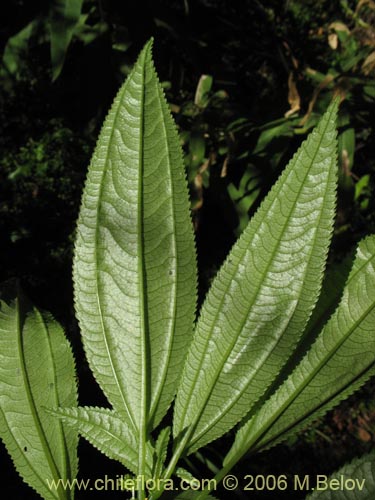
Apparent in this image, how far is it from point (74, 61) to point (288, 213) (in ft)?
4.63

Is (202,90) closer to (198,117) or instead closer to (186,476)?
(198,117)

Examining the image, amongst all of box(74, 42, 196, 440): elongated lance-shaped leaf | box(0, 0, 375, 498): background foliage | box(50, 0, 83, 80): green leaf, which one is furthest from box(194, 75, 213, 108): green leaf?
box(74, 42, 196, 440): elongated lance-shaped leaf

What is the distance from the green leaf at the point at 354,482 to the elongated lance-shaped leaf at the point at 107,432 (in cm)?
18

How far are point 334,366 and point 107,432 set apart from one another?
0.25m

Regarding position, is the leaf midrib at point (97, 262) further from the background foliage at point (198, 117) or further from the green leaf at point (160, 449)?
the background foliage at point (198, 117)

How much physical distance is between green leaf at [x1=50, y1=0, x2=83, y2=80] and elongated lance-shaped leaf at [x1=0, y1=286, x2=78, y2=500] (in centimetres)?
75

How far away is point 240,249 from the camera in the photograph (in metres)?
0.54

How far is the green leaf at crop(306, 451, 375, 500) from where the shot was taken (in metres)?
0.48

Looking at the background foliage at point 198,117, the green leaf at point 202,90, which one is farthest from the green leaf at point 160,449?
the green leaf at point 202,90

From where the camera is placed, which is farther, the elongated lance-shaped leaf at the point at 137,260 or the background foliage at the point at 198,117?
the background foliage at the point at 198,117

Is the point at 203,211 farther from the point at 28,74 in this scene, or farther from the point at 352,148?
the point at 28,74

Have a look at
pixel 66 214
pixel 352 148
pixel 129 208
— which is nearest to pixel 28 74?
pixel 66 214

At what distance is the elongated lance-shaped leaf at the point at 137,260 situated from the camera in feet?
1.76

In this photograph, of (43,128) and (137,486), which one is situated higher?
(43,128)
